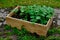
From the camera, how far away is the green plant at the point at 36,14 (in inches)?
184

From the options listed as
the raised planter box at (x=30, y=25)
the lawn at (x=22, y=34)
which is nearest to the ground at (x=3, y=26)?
the lawn at (x=22, y=34)

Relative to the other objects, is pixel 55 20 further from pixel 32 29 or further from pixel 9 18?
pixel 9 18

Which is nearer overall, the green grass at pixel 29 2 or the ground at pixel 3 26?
the ground at pixel 3 26

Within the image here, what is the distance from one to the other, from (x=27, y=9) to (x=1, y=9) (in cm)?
129

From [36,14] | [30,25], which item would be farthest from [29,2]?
[30,25]

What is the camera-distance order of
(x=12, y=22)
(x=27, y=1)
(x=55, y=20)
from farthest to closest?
(x=27, y=1) → (x=55, y=20) → (x=12, y=22)

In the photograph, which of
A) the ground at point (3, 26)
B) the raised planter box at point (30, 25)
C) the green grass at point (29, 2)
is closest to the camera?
the raised planter box at point (30, 25)

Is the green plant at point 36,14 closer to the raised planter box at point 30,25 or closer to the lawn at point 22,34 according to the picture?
the raised planter box at point 30,25

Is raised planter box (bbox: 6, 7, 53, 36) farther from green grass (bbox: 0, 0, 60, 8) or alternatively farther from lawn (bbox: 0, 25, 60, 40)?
green grass (bbox: 0, 0, 60, 8)

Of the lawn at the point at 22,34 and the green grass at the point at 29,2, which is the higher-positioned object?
the green grass at the point at 29,2

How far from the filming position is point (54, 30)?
483cm

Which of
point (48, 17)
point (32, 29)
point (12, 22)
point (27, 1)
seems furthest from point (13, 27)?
point (27, 1)

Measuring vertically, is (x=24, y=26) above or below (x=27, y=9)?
below

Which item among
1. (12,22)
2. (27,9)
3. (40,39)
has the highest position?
(27,9)
